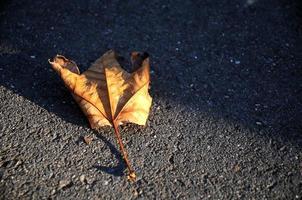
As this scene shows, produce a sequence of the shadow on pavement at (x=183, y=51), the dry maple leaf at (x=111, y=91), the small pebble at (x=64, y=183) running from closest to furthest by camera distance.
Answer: the small pebble at (x=64, y=183) < the dry maple leaf at (x=111, y=91) < the shadow on pavement at (x=183, y=51)

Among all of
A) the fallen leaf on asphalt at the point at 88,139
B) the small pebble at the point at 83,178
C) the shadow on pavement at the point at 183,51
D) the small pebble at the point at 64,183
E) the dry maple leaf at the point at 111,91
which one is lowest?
the small pebble at the point at 64,183

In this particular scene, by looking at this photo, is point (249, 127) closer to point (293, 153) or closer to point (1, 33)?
point (293, 153)

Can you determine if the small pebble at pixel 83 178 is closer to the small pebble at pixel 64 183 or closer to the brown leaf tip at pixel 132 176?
the small pebble at pixel 64 183

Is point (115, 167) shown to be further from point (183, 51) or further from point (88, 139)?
point (183, 51)

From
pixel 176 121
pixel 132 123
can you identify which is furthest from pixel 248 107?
pixel 132 123

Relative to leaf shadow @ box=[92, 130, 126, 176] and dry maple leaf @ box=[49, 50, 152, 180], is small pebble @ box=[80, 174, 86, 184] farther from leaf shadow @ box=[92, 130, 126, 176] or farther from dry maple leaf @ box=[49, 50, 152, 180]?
dry maple leaf @ box=[49, 50, 152, 180]

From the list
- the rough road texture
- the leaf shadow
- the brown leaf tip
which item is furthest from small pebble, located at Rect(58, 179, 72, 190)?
the brown leaf tip

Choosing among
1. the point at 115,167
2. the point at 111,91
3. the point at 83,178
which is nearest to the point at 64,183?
the point at 83,178

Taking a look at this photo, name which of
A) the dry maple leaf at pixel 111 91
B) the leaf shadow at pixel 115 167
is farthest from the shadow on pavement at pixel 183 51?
the dry maple leaf at pixel 111 91
